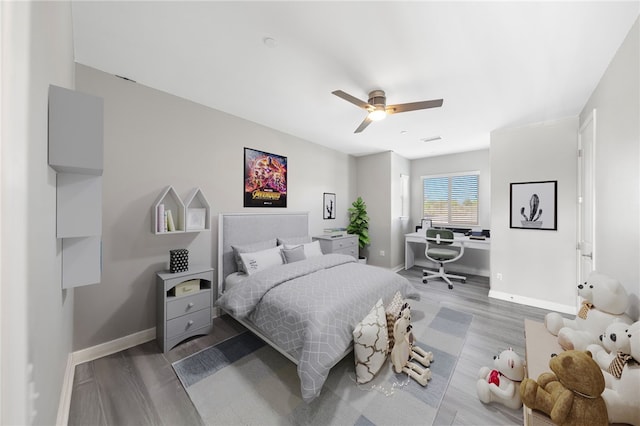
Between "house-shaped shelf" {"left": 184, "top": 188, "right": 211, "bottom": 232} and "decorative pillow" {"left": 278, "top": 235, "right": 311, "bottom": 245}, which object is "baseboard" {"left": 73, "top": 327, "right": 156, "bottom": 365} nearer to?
"house-shaped shelf" {"left": 184, "top": 188, "right": 211, "bottom": 232}

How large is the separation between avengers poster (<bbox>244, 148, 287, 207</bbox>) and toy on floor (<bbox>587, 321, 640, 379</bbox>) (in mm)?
3272

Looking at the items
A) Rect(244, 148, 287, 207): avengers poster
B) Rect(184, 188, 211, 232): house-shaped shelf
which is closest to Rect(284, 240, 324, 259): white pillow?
Rect(244, 148, 287, 207): avengers poster

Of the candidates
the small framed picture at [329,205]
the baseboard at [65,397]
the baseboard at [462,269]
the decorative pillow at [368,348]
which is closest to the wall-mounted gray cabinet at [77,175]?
the baseboard at [65,397]

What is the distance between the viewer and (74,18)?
155 cm

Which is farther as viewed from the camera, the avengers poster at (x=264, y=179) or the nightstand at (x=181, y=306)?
the avengers poster at (x=264, y=179)

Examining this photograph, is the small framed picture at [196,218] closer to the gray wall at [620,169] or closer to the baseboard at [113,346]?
the baseboard at [113,346]

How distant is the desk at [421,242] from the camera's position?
407 cm

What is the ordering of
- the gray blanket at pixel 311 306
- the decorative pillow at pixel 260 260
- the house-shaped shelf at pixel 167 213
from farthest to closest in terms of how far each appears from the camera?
the decorative pillow at pixel 260 260, the house-shaped shelf at pixel 167 213, the gray blanket at pixel 311 306

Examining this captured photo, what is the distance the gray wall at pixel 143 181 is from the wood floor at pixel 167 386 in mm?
370

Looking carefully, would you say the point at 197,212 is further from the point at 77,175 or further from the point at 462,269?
the point at 462,269

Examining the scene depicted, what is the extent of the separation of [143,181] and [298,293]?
1.88 meters

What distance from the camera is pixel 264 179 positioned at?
135 inches

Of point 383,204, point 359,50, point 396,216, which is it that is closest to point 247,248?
point 359,50

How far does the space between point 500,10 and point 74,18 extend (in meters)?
2.71
